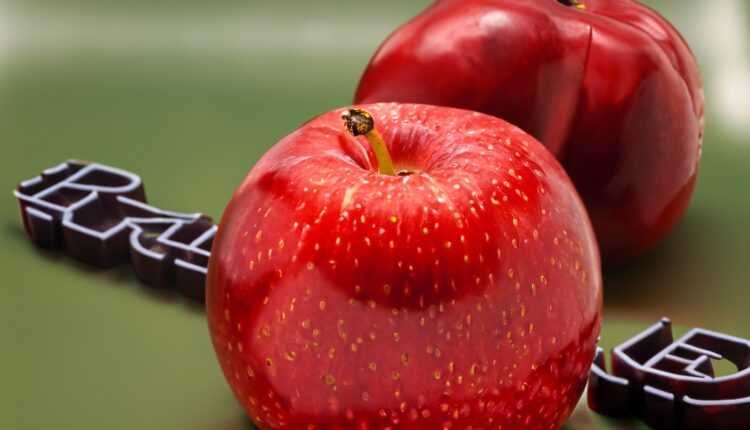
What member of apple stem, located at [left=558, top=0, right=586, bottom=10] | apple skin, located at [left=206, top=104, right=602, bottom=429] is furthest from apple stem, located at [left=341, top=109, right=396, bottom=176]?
apple stem, located at [left=558, top=0, right=586, bottom=10]

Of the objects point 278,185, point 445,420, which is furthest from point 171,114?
point 445,420

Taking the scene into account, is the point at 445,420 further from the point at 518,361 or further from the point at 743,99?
the point at 743,99

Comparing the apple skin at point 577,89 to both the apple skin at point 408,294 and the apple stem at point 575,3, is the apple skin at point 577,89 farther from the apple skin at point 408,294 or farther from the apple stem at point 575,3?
the apple skin at point 408,294

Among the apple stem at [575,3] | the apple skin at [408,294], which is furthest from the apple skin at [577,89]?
the apple skin at [408,294]

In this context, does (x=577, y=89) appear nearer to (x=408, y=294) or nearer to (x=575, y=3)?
(x=575, y=3)

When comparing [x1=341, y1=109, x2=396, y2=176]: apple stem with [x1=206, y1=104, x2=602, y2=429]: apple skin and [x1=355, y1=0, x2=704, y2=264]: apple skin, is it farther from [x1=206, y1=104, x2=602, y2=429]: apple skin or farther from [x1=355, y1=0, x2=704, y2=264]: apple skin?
[x1=355, y1=0, x2=704, y2=264]: apple skin

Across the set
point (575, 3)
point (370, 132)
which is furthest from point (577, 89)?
point (370, 132)
